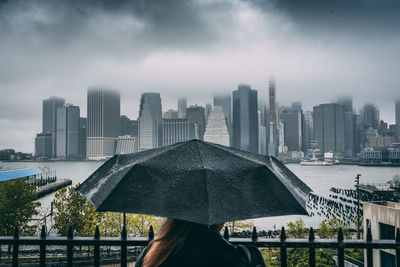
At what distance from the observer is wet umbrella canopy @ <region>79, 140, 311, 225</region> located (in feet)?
5.82

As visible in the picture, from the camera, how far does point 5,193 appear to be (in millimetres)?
29656

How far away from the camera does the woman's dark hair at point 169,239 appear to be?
1.71m

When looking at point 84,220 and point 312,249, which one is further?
point 84,220

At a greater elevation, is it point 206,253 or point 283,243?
point 206,253

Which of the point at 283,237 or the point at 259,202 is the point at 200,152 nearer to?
the point at 259,202

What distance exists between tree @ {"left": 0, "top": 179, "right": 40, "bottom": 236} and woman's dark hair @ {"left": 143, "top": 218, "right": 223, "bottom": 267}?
97.1 feet

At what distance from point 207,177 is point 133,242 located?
1397mm

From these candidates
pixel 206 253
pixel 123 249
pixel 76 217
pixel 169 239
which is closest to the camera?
pixel 206 253

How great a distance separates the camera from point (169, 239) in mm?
1753

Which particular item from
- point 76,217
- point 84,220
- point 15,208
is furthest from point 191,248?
point 15,208

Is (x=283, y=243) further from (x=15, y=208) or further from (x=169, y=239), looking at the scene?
(x=15, y=208)

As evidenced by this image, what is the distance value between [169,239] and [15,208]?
32.3 meters

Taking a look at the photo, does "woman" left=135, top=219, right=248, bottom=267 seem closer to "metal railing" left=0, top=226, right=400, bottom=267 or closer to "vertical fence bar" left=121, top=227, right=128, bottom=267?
"metal railing" left=0, top=226, right=400, bottom=267

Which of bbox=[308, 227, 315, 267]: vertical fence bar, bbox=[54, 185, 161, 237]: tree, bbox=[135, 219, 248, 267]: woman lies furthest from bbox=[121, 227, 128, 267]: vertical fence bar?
bbox=[54, 185, 161, 237]: tree
